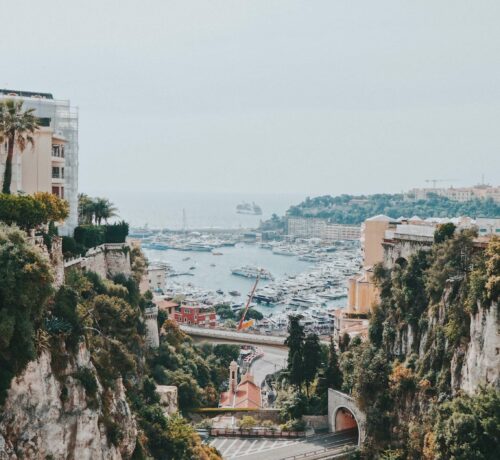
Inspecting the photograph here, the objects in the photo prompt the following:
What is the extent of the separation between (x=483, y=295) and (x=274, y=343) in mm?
25312

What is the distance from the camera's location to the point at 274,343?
193 ft

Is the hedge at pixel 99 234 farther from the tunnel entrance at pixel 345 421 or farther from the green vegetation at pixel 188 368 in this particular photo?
the tunnel entrance at pixel 345 421

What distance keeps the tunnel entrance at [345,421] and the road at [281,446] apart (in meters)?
0.51

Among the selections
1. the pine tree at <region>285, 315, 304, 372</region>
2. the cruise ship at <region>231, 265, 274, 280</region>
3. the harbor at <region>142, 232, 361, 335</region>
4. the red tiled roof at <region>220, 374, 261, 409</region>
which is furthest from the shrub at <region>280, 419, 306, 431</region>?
the cruise ship at <region>231, 265, 274, 280</region>

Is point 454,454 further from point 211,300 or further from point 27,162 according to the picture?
point 211,300

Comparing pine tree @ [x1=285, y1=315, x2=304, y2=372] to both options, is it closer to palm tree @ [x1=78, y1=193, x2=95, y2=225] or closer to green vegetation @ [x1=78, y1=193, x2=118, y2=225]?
green vegetation @ [x1=78, y1=193, x2=118, y2=225]

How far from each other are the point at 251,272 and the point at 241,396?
121 meters

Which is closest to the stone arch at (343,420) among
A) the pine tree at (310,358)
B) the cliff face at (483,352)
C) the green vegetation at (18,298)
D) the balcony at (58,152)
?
the pine tree at (310,358)

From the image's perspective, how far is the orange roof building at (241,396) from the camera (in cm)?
5412

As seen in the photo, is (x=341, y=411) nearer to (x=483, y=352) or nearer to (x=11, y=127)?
(x=483, y=352)

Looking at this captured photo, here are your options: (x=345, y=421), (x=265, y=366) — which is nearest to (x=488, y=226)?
(x=345, y=421)

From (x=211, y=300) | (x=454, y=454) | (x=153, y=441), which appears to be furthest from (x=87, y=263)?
(x=211, y=300)

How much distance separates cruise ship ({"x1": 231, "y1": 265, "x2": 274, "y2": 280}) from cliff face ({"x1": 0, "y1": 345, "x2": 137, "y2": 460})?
14067 centimetres

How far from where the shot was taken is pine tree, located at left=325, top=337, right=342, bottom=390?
1909 inches
